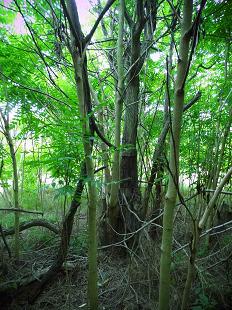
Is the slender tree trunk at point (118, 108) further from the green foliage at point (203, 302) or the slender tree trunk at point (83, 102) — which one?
the green foliage at point (203, 302)

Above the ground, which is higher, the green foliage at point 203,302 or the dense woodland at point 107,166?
the dense woodland at point 107,166


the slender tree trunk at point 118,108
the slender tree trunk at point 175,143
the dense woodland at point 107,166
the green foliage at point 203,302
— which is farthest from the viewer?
the slender tree trunk at point 118,108

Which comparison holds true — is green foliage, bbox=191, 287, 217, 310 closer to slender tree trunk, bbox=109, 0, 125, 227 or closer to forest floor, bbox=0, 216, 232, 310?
forest floor, bbox=0, 216, 232, 310

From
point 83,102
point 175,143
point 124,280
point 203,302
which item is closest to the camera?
point 175,143

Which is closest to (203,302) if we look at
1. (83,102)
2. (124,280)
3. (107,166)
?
(124,280)

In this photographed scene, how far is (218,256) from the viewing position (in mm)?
2479

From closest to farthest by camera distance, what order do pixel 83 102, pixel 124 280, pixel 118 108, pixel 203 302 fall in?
pixel 83 102 < pixel 203 302 < pixel 124 280 < pixel 118 108

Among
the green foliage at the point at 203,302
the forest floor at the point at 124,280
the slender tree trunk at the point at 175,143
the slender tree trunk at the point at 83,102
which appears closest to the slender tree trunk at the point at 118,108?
the forest floor at the point at 124,280

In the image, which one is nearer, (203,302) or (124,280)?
(203,302)

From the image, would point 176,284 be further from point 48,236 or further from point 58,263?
point 48,236

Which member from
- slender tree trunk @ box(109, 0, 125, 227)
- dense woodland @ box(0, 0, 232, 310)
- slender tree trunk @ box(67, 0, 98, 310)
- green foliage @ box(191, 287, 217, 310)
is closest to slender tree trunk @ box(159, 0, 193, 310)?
dense woodland @ box(0, 0, 232, 310)

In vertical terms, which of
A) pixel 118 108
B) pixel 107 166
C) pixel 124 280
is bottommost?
pixel 124 280

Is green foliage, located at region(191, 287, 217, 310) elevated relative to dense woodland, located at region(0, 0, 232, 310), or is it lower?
lower

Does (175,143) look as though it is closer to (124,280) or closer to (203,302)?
(203,302)
